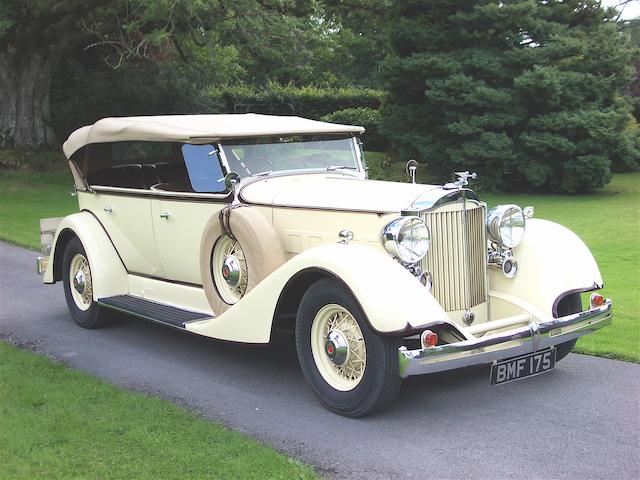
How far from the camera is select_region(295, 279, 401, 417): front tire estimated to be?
14.2 ft

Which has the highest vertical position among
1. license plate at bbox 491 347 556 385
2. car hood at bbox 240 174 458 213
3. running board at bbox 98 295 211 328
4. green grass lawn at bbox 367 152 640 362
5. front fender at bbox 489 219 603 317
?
car hood at bbox 240 174 458 213

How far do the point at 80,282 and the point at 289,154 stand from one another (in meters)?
2.52

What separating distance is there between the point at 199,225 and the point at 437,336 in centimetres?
249

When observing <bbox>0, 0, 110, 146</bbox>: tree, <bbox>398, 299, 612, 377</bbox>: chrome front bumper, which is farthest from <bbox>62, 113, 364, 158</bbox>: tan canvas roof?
<bbox>0, 0, 110, 146</bbox>: tree

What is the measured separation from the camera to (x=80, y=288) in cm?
705

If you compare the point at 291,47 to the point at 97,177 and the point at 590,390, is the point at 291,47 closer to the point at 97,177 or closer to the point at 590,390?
the point at 97,177

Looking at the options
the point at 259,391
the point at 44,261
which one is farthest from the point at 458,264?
the point at 44,261

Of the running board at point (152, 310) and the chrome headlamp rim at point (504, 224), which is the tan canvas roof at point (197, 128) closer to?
the running board at point (152, 310)

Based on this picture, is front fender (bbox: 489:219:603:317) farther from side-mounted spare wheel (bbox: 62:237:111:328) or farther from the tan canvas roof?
side-mounted spare wheel (bbox: 62:237:111:328)

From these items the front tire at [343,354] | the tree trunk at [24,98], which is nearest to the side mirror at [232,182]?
the front tire at [343,354]

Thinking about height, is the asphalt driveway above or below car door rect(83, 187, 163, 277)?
below

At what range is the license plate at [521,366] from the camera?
4.45 meters

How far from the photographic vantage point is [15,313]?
24.8ft

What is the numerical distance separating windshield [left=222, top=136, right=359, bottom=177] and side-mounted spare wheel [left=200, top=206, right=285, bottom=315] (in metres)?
0.62
